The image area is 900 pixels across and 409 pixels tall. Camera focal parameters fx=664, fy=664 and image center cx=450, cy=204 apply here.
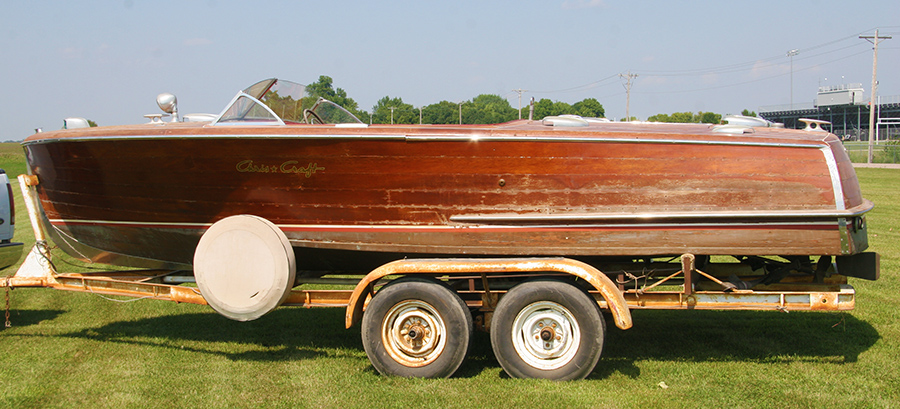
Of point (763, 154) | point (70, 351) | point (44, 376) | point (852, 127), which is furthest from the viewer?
point (852, 127)

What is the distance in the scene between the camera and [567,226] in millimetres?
4770

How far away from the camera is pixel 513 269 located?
15.2ft

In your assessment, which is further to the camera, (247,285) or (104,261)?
(104,261)

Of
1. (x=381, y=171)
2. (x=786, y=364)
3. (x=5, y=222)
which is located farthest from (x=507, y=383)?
(x=5, y=222)

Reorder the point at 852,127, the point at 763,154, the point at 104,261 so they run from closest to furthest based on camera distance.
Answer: the point at 763,154, the point at 104,261, the point at 852,127

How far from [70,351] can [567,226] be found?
14.1 ft

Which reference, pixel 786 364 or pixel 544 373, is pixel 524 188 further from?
pixel 786 364

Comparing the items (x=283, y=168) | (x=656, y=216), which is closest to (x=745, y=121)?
(x=656, y=216)

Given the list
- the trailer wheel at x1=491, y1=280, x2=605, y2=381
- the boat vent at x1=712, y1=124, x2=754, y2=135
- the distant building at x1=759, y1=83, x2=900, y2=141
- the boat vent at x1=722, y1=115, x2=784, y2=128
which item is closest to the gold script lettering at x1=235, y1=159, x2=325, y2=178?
the trailer wheel at x1=491, y1=280, x2=605, y2=381

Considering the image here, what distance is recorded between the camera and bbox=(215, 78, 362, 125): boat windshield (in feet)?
17.5

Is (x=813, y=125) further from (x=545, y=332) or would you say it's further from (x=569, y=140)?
(x=545, y=332)

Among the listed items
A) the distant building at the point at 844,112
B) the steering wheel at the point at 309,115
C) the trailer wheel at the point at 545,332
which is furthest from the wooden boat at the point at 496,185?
the distant building at the point at 844,112

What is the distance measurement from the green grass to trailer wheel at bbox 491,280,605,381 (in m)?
0.14

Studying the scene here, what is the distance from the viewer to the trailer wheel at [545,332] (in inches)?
182
